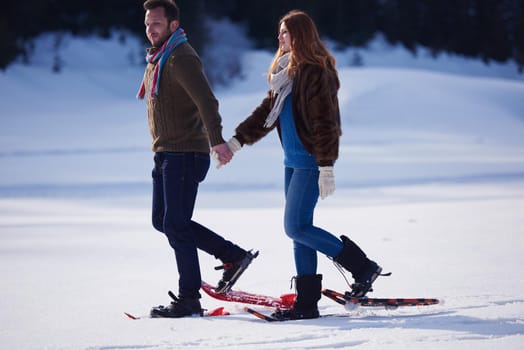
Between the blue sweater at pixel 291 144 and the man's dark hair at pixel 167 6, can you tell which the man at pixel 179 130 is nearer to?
the man's dark hair at pixel 167 6

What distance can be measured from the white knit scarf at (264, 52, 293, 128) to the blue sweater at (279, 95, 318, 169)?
5cm

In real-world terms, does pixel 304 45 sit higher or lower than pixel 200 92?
higher

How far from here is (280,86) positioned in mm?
4082

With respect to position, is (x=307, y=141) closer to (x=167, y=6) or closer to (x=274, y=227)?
(x=167, y=6)

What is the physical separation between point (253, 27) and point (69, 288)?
37.6m

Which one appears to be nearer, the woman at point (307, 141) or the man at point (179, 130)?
the woman at point (307, 141)

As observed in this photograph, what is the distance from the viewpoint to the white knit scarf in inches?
160

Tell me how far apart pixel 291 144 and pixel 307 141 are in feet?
0.41

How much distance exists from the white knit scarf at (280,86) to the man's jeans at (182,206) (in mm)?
482

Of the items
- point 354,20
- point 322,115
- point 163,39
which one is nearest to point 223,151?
point 322,115

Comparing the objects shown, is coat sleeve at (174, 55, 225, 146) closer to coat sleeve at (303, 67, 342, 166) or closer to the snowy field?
coat sleeve at (303, 67, 342, 166)

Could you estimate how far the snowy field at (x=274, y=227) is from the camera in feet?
12.6

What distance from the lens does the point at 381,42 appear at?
43.8 meters

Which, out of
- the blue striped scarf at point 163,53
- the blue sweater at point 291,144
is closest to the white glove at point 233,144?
the blue sweater at point 291,144
